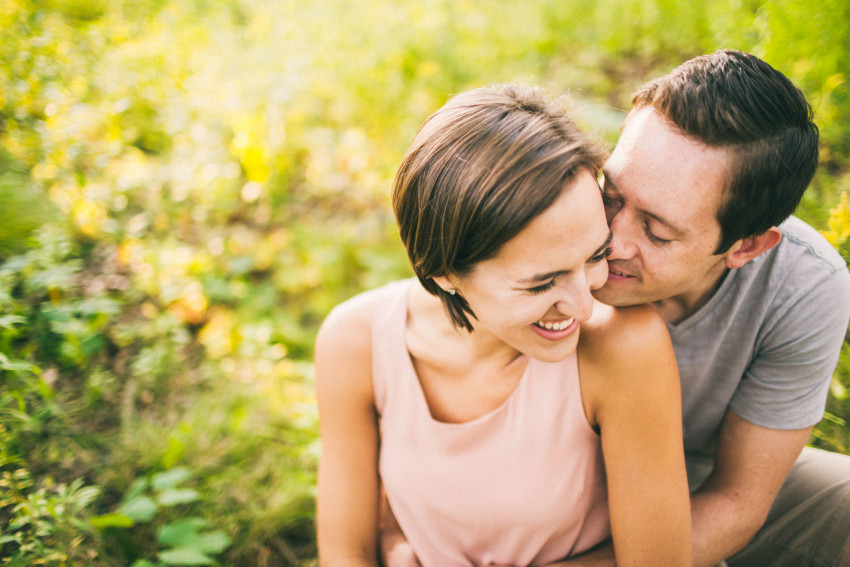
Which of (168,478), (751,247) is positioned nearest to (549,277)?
(751,247)

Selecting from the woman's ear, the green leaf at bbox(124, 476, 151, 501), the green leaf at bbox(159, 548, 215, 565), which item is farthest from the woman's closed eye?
the green leaf at bbox(124, 476, 151, 501)

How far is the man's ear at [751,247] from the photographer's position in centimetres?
154

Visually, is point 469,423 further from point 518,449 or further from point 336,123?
point 336,123

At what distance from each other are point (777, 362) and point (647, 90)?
0.92 meters

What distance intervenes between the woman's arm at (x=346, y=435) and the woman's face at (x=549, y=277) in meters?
0.43

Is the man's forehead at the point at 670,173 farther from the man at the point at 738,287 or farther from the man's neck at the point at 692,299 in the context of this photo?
the man's neck at the point at 692,299

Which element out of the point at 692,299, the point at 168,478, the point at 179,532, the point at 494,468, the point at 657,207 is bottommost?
the point at 179,532

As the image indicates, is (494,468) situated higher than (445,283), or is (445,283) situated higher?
(445,283)

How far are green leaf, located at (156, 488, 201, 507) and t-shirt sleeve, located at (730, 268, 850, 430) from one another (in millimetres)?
2083

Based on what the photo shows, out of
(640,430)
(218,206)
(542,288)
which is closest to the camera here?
(542,288)

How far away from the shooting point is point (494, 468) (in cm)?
151

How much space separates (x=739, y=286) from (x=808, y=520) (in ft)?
2.88

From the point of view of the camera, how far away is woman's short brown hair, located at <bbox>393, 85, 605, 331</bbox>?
116 cm

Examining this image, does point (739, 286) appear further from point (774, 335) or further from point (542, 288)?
point (542, 288)
